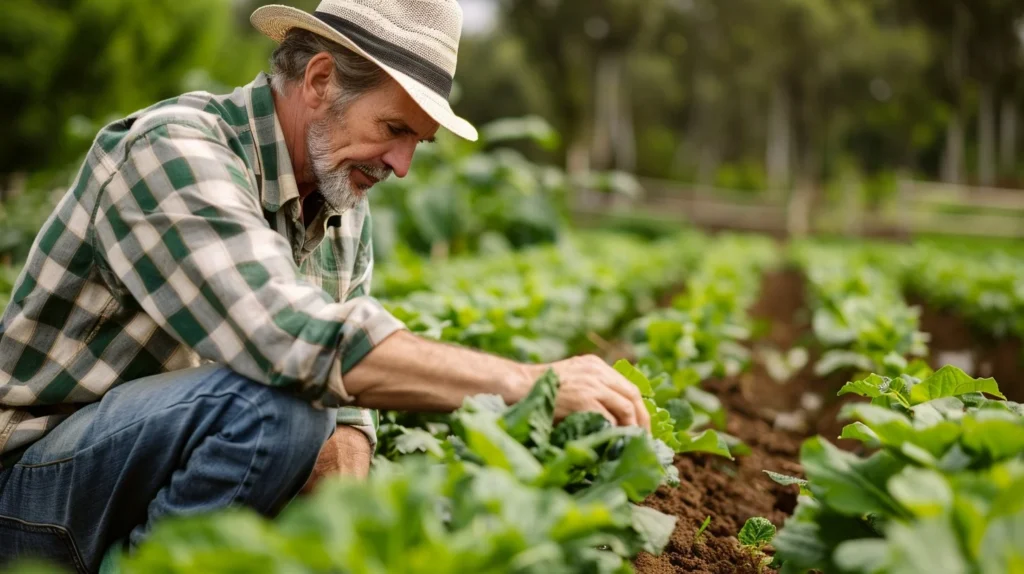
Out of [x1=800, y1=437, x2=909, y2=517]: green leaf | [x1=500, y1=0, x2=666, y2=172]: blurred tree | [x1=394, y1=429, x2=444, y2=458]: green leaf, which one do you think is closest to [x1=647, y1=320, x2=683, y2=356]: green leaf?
[x1=394, y1=429, x2=444, y2=458]: green leaf

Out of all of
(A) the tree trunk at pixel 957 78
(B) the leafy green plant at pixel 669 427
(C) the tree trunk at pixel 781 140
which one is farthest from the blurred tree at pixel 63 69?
(A) the tree trunk at pixel 957 78

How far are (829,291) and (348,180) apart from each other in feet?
15.6

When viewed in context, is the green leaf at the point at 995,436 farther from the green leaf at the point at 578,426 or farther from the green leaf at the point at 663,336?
the green leaf at the point at 663,336

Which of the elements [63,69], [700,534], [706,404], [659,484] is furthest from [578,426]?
[63,69]

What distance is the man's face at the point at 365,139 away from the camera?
2.22 m

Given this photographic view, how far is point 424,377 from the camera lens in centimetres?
180

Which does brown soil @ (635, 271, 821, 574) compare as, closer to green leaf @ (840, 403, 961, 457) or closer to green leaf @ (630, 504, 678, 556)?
green leaf @ (630, 504, 678, 556)

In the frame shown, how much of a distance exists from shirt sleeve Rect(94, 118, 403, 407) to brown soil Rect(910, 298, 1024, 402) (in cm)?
446

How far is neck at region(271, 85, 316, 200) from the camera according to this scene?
231 centimetres

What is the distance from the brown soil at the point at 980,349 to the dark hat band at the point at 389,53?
4.13 metres

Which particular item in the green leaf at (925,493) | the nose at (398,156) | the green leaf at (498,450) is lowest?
the green leaf at (498,450)

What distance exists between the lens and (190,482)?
1.88 m

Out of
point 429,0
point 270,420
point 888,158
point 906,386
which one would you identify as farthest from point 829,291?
point 888,158

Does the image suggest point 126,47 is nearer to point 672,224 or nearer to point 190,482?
point 672,224
